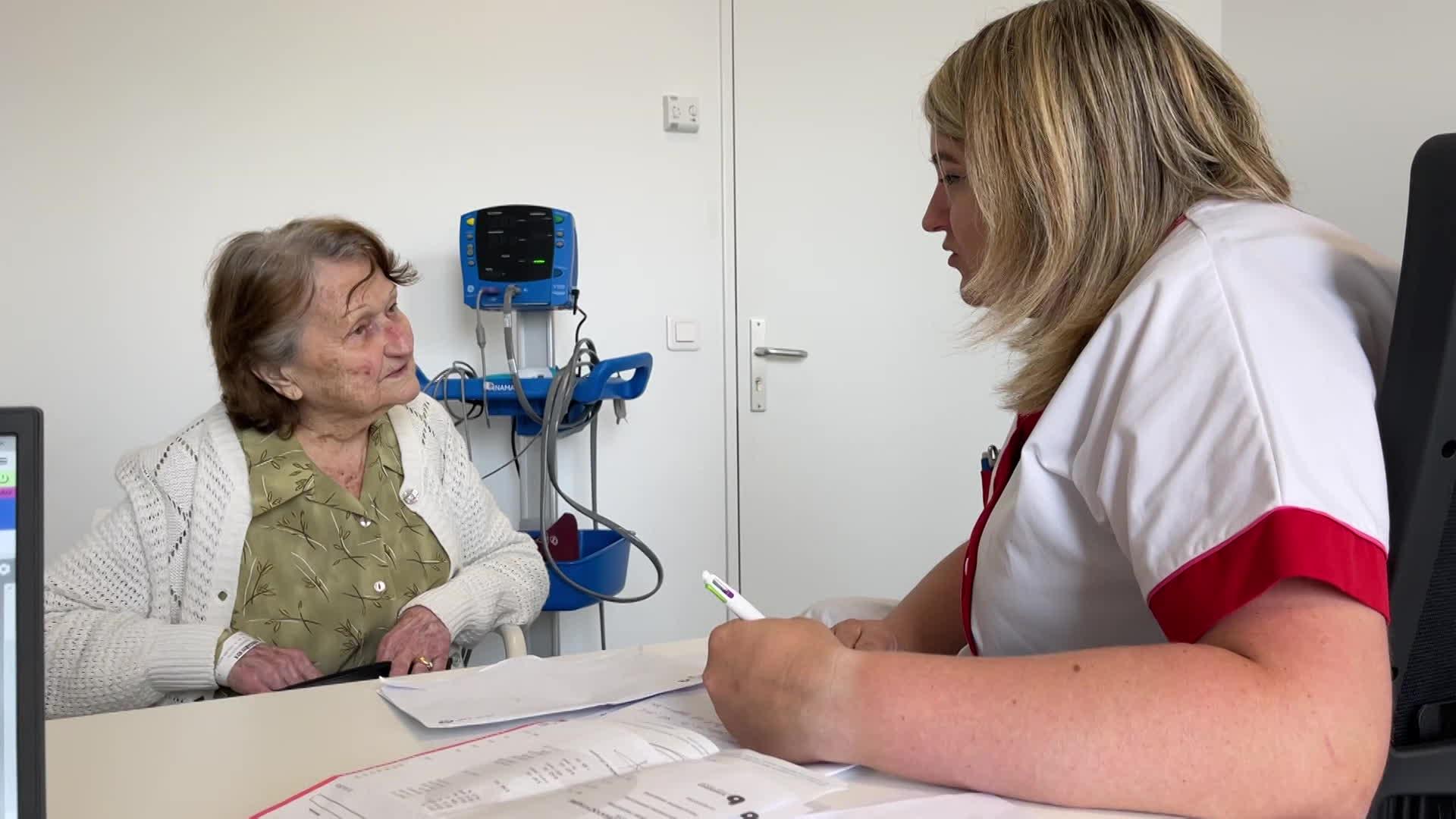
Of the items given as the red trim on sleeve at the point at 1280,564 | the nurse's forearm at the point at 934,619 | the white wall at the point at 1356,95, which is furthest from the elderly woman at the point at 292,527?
the white wall at the point at 1356,95

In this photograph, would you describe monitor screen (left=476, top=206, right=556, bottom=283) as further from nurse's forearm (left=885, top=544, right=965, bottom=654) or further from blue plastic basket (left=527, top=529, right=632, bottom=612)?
nurse's forearm (left=885, top=544, right=965, bottom=654)

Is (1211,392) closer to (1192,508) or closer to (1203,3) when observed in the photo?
(1192,508)

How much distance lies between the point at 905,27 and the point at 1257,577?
2942mm

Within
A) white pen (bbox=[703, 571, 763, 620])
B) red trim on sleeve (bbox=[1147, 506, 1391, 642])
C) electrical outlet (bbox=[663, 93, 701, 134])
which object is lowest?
white pen (bbox=[703, 571, 763, 620])

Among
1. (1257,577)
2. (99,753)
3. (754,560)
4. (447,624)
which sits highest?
(1257,577)

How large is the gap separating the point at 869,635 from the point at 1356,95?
2687 mm

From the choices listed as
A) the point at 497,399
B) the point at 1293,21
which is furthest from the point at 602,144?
the point at 1293,21

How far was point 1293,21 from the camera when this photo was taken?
326 centimetres

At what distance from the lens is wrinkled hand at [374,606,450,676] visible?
1.51m

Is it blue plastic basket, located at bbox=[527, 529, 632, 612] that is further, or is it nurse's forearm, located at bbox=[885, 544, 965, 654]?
blue plastic basket, located at bbox=[527, 529, 632, 612]

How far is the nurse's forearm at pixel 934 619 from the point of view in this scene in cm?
113

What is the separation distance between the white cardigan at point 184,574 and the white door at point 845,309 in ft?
4.70

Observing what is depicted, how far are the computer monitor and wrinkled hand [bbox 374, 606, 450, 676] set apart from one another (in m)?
0.99

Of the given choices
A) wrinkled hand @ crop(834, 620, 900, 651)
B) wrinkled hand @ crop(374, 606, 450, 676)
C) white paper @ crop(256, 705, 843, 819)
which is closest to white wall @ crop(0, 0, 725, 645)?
wrinkled hand @ crop(374, 606, 450, 676)
